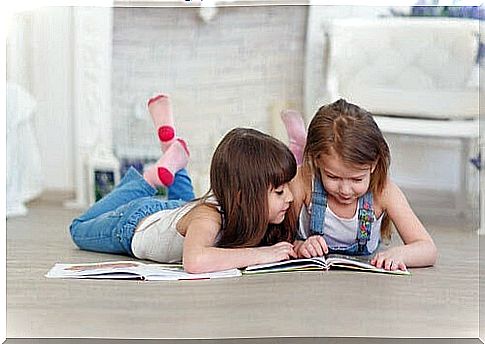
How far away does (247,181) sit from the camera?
60.6 inches

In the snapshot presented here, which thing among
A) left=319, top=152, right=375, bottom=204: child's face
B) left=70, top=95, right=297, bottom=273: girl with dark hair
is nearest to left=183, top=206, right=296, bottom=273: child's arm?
left=70, top=95, right=297, bottom=273: girl with dark hair

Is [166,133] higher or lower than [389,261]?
higher

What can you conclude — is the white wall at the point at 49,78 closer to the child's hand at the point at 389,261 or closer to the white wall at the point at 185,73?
the white wall at the point at 185,73

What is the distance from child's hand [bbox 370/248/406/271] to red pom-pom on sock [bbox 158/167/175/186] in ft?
1.58

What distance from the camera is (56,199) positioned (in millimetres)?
2473

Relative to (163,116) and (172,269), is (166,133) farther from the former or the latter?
(172,269)

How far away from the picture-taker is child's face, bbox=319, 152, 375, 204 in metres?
1.55

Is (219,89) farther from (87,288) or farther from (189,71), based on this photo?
(87,288)

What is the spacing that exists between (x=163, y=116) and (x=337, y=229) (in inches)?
17.1

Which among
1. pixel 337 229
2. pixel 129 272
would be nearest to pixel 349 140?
pixel 337 229

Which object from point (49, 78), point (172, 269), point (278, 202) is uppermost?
point (49, 78)

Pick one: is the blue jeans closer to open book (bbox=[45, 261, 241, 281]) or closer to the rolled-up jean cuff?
the rolled-up jean cuff

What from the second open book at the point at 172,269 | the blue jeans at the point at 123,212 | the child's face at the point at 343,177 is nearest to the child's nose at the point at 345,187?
the child's face at the point at 343,177

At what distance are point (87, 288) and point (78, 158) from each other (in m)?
1.08
